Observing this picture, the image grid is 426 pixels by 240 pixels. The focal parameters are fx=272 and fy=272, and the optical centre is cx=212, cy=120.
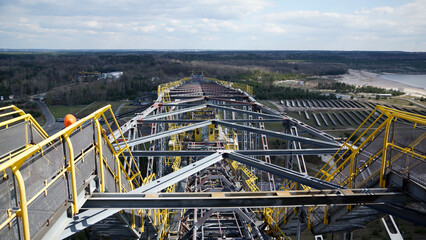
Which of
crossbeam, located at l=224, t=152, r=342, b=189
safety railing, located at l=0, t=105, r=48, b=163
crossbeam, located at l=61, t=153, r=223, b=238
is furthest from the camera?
crossbeam, located at l=224, t=152, r=342, b=189

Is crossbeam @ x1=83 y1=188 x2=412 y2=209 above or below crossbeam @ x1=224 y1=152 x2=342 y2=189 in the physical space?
above

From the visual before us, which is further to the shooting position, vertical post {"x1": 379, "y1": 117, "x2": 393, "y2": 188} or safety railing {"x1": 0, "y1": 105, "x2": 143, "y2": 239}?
vertical post {"x1": 379, "y1": 117, "x2": 393, "y2": 188}

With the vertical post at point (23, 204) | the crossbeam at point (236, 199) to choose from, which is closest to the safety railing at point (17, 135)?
the crossbeam at point (236, 199)

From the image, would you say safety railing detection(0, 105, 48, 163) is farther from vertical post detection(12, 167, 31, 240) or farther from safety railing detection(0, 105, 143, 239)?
vertical post detection(12, 167, 31, 240)

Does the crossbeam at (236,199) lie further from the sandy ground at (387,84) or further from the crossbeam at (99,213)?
the sandy ground at (387,84)

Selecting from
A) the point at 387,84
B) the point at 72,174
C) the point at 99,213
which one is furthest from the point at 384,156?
the point at 387,84

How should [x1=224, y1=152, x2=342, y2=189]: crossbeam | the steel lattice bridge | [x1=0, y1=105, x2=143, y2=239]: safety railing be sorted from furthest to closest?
[x1=224, y1=152, x2=342, y2=189]: crossbeam, the steel lattice bridge, [x1=0, y1=105, x2=143, y2=239]: safety railing

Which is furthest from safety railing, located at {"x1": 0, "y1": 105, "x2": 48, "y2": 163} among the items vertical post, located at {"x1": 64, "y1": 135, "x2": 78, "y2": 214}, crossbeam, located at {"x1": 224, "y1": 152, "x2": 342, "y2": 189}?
crossbeam, located at {"x1": 224, "y1": 152, "x2": 342, "y2": 189}

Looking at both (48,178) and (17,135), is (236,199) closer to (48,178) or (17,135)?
(48,178)
